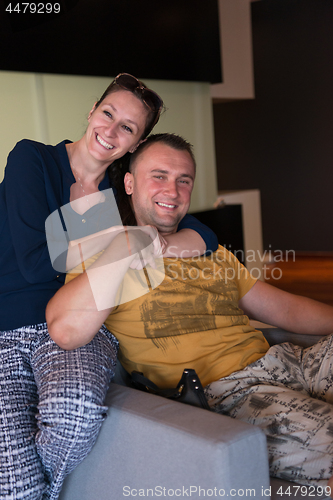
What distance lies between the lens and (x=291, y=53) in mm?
6234

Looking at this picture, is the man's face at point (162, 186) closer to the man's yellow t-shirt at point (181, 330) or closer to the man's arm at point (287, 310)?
the man's yellow t-shirt at point (181, 330)

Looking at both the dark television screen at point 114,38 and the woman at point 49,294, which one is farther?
the dark television screen at point 114,38

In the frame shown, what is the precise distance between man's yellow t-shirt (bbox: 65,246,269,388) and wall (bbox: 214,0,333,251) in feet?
16.8

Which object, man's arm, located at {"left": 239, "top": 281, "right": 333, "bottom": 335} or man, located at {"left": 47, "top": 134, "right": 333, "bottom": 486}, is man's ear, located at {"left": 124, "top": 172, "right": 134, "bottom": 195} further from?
man's arm, located at {"left": 239, "top": 281, "right": 333, "bottom": 335}

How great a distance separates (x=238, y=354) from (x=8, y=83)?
1.87 meters

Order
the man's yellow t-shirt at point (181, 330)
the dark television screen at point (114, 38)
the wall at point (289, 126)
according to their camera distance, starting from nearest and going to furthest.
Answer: the man's yellow t-shirt at point (181, 330), the dark television screen at point (114, 38), the wall at point (289, 126)

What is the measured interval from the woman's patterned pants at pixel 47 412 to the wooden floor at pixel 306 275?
360cm

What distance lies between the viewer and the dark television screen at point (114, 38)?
7.98 ft

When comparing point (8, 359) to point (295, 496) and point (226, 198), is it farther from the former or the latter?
point (226, 198)

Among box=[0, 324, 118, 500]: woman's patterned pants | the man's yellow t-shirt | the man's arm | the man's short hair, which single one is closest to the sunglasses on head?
the man's short hair

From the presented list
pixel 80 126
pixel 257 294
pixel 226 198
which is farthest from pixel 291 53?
pixel 257 294

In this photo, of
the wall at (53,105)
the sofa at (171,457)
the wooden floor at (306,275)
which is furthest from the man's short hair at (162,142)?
the wooden floor at (306,275)

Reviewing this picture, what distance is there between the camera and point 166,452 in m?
1.05

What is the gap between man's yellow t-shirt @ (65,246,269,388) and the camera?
142 centimetres
